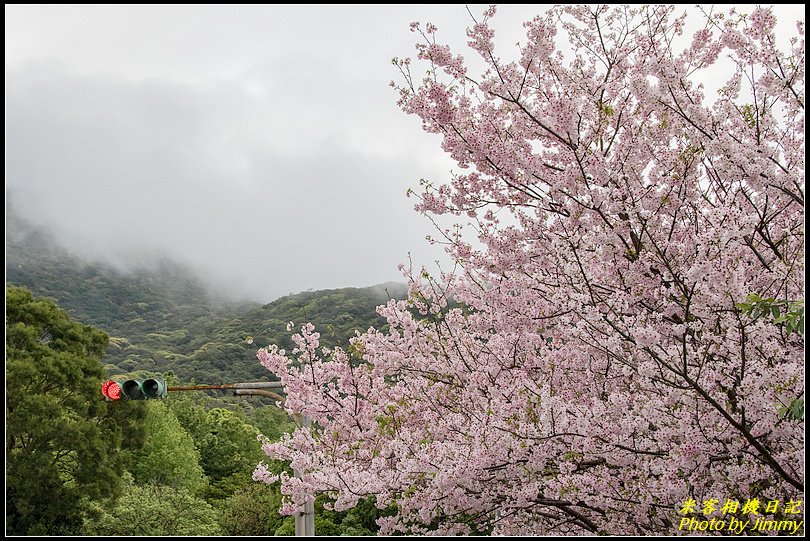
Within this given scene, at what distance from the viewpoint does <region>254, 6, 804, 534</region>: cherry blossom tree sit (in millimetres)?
3473

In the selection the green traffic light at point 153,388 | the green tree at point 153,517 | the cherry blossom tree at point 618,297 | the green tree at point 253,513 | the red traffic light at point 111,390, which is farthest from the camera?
the green tree at point 153,517

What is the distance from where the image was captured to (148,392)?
28.4ft

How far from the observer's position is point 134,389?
8.65 m

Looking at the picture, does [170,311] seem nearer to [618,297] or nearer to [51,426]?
[51,426]

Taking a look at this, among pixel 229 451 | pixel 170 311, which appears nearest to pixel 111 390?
pixel 229 451

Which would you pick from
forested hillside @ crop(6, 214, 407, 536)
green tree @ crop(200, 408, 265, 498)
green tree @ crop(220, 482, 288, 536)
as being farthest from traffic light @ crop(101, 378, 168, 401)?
green tree @ crop(200, 408, 265, 498)

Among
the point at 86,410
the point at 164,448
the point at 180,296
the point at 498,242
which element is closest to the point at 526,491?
the point at 498,242

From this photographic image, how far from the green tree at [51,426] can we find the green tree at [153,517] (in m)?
0.89

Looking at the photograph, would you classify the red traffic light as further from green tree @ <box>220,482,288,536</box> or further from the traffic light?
green tree @ <box>220,482,288,536</box>

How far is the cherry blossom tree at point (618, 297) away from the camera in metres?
3.47

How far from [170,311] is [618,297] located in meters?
56.7

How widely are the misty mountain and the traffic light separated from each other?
1884cm

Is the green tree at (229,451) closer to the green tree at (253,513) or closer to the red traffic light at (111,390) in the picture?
the green tree at (253,513)

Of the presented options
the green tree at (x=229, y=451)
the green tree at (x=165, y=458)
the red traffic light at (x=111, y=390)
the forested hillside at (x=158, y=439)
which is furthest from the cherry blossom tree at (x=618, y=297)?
the green tree at (x=229, y=451)
